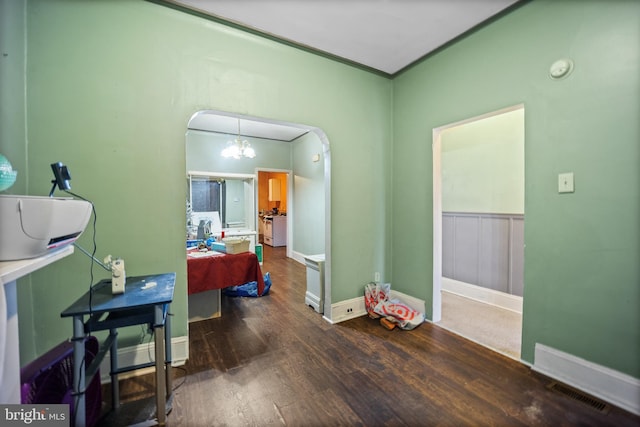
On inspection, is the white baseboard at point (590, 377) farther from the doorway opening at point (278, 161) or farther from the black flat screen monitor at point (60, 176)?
the doorway opening at point (278, 161)

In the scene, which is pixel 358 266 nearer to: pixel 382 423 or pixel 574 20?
pixel 382 423

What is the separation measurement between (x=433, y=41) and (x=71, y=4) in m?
2.90

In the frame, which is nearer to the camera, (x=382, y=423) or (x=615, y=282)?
(x=382, y=423)

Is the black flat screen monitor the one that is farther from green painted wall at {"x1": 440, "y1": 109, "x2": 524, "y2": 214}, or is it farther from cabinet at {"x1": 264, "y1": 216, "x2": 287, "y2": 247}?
cabinet at {"x1": 264, "y1": 216, "x2": 287, "y2": 247}

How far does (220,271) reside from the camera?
9.14 ft

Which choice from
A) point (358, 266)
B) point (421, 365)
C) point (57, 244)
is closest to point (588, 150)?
point (421, 365)

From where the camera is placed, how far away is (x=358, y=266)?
305 cm

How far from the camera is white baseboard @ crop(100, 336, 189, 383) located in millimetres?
1908

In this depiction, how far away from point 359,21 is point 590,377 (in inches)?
124

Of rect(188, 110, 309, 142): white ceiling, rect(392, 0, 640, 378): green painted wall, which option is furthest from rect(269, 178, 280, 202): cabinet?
rect(392, 0, 640, 378): green painted wall

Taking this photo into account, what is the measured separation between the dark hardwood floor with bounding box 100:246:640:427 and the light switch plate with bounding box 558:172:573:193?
1365 millimetres

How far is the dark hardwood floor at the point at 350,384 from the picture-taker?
1572 millimetres

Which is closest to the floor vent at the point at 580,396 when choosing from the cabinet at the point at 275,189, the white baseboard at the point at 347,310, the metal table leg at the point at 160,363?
the white baseboard at the point at 347,310

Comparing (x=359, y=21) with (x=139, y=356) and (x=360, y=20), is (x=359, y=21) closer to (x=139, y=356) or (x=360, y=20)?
(x=360, y=20)
